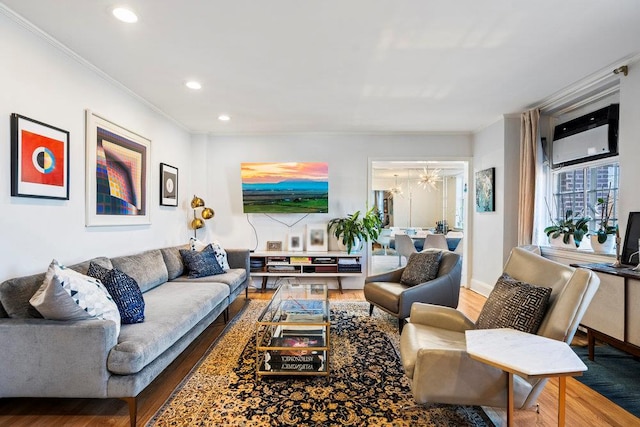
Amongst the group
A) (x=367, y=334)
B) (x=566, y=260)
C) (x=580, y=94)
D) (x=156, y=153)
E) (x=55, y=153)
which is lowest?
(x=367, y=334)

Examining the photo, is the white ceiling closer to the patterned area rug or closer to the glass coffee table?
the glass coffee table

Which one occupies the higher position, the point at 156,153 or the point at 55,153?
the point at 156,153

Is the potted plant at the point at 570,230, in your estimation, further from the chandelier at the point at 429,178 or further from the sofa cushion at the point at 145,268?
the chandelier at the point at 429,178

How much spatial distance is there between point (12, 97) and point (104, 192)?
41.8 inches

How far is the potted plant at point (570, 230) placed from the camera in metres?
3.39

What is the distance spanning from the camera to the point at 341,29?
2.32m

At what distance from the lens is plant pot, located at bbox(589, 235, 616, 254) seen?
313 centimetres

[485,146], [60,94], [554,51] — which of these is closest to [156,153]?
[60,94]

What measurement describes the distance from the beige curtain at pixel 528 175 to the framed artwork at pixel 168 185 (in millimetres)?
4395

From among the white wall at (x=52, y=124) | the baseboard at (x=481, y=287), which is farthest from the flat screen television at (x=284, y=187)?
the baseboard at (x=481, y=287)

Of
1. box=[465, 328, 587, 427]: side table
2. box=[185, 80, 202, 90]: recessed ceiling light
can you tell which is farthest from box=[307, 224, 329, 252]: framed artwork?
box=[465, 328, 587, 427]: side table

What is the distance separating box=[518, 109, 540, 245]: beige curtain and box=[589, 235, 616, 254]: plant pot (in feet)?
2.58

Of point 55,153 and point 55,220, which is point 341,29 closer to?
point 55,153

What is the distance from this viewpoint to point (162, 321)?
2234mm
